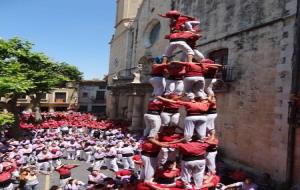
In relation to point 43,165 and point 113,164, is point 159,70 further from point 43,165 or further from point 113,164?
point 113,164

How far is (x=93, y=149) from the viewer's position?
19625 mm

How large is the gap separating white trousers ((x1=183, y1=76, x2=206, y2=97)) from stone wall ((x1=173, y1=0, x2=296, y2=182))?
243 inches

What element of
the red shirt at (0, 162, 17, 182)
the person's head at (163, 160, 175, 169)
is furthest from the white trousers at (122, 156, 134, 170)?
the person's head at (163, 160, 175, 169)

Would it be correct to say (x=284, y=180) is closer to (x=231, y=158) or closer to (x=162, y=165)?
(x=231, y=158)

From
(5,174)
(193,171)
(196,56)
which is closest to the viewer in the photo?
(193,171)

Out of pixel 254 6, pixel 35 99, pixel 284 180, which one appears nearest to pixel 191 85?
pixel 284 180

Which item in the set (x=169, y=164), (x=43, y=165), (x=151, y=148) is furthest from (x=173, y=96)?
(x=43, y=165)

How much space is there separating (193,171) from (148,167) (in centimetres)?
119

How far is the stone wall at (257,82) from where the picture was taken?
46.5 ft

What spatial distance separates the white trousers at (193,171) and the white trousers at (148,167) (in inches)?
36.0

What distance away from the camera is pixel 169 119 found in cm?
910

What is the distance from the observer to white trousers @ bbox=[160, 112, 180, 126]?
29.7ft

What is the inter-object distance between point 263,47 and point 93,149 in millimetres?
10384

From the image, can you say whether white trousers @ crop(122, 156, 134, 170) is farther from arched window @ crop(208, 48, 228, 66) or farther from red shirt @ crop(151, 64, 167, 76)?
red shirt @ crop(151, 64, 167, 76)
